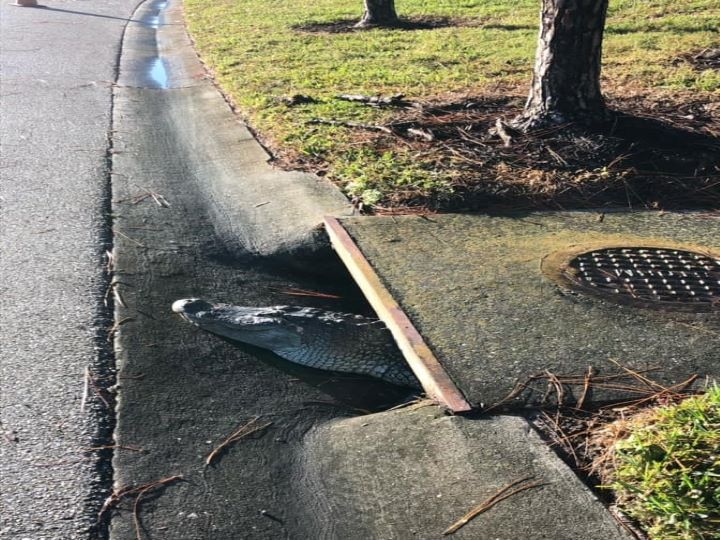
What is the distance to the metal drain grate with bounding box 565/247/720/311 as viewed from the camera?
4.00 m

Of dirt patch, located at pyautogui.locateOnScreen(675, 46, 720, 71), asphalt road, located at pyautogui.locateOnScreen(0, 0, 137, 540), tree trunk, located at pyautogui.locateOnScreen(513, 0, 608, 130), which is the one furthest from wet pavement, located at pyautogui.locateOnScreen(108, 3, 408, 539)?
dirt patch, located at pyautogui.locateOnScreen(675, 46, 720, 71)

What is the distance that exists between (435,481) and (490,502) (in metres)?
0.21

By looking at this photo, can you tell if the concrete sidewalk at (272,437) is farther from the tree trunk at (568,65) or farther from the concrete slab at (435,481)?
the tree trunk at (568,65)

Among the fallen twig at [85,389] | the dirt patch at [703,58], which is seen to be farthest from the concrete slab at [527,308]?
the dirt patch at [703,58]

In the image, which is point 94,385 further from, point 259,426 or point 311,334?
point 311,334

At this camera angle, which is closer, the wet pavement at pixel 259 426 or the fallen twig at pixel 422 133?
the wet pavement at pixel 259 426

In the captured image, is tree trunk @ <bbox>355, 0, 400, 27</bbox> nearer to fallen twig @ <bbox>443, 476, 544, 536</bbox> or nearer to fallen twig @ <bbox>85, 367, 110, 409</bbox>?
fallen twig @ <bbox>85, 367, 110, 409</bbox>

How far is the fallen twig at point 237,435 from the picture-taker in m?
2.97

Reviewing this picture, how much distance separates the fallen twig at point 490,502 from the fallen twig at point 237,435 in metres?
0.92

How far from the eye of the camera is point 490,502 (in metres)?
2.62

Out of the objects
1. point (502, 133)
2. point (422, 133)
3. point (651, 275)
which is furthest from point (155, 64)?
point (651, 275)

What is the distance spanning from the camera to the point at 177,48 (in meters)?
12.7

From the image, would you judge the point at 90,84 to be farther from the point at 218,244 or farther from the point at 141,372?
the point at 141,372

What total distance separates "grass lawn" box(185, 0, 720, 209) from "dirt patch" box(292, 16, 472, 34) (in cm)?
5
